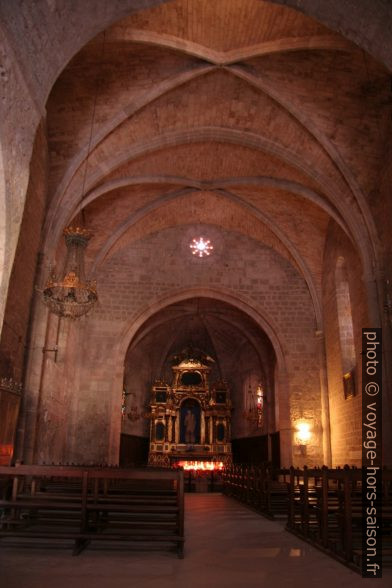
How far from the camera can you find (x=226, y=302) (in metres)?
18.0

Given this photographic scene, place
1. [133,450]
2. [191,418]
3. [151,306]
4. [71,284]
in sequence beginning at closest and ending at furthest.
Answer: [71,284]
[151,306]
[133,450]
[191,418]

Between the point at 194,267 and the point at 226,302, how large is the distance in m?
1.80

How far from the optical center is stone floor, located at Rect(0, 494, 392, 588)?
14.8 ft

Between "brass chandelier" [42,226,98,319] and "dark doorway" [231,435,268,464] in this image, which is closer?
"brass chandelier" [42,226,98,319]

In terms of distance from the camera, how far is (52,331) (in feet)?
43.4

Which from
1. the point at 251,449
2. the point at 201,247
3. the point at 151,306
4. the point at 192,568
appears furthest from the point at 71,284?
the point at 251,449

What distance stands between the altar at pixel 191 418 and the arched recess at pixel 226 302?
19.7 feet

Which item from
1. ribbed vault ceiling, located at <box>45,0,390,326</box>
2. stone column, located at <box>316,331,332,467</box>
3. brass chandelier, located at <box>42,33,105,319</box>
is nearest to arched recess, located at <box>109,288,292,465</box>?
stone column, located at <box>316,331,332,467</box>

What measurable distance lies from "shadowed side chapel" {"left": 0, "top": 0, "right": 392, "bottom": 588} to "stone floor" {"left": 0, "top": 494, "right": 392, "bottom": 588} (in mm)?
50

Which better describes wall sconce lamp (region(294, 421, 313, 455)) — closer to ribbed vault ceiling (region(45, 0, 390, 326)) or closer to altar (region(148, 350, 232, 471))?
altar (region(148, 350, 232, 471))

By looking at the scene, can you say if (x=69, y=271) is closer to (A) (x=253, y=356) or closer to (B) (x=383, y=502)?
(B) (x=383, y=502)

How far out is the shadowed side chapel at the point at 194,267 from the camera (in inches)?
244

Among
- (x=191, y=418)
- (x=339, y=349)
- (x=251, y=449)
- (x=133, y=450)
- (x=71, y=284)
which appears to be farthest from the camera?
(x=191, y=418)

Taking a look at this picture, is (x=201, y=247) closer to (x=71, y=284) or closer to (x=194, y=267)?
(x=194, y=267)
